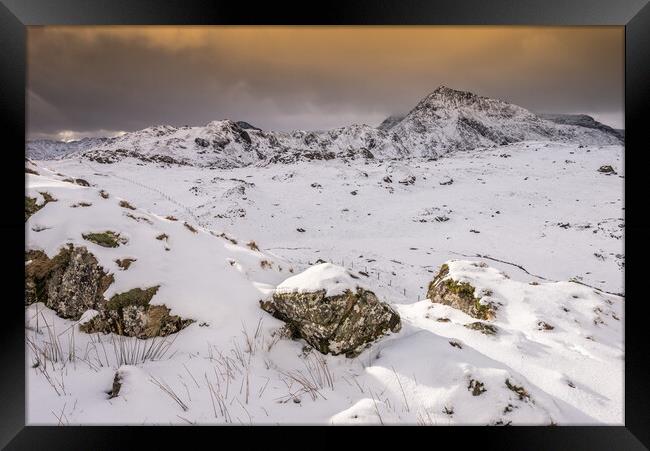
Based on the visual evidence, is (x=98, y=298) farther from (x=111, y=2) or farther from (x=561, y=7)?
(x=561, y=7)

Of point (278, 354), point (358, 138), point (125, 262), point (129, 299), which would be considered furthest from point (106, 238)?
point (358, 138)

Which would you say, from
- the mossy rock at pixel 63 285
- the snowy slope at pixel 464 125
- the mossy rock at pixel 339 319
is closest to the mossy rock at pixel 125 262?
the mossy rock at pixel 63 285

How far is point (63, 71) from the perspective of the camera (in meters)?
5.24

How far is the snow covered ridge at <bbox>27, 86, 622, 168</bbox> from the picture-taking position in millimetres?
32031

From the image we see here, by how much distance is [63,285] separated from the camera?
3.19 metres

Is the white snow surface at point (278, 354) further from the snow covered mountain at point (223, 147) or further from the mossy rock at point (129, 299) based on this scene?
the snow covered mountain at point (223, 147)

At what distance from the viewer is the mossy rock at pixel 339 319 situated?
300 centimetres

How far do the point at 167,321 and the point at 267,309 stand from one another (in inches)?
40.1

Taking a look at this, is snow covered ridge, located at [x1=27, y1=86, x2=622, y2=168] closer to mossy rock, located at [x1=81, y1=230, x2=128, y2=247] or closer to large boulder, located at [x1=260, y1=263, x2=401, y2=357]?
mossy rock, located at [x1=81, y1=230, x2=128, y2=247]

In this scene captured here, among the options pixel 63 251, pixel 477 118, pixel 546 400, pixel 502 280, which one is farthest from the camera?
pixel 477 118

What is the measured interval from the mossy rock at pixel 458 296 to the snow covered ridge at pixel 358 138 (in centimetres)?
2344

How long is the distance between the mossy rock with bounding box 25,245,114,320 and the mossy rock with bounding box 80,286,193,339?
149mm

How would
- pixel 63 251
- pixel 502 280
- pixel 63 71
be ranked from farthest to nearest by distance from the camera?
pixel 63 71 < pixel 502 280 < pixel 63 251

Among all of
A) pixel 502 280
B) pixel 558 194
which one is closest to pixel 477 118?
pixel 558 194
